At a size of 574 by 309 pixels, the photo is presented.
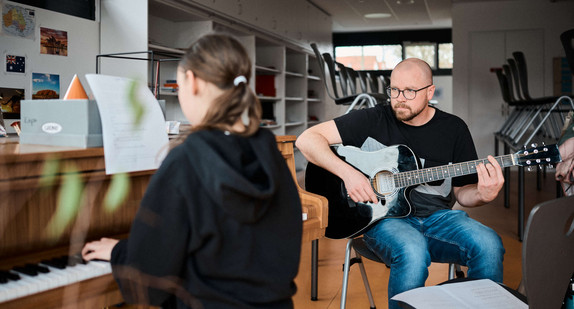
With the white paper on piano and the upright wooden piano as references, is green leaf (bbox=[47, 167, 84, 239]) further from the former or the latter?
the white paper on piano

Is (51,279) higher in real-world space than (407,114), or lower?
lower

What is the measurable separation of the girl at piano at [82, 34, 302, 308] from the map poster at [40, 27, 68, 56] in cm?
292

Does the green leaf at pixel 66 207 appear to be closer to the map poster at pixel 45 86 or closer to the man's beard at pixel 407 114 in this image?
the man's beard at pixel 407 114

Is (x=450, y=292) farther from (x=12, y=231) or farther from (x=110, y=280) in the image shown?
(x=12, y=231)

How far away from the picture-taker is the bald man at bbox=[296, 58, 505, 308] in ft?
6.00

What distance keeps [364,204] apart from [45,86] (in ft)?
8.25

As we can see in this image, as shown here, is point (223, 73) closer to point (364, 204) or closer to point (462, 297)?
point (462, 297)

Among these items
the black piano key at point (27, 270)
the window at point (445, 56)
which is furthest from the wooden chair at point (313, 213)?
the window at point (445, 56)

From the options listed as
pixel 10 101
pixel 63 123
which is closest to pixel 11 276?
pixel 63 123

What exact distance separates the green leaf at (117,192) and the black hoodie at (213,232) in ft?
1.15

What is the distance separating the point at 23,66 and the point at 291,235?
2961mm

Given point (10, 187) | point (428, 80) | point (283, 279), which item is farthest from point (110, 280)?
point (428, 80)

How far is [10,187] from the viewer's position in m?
Answer: 1.12

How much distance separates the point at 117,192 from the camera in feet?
4.84
